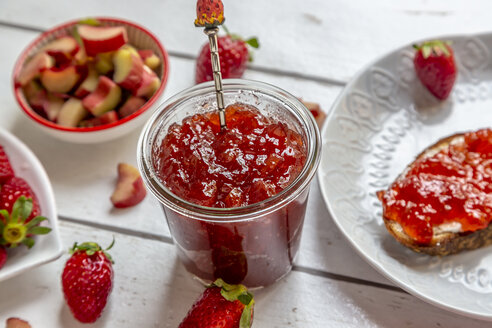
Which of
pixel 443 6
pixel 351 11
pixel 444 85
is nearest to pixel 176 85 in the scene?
pixel 351 11

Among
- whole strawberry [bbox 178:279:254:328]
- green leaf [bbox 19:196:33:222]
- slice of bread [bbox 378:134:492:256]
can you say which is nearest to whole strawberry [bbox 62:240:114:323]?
green leaf [bbox 19:196:33:222]

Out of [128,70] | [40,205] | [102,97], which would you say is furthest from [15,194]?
[128,70]

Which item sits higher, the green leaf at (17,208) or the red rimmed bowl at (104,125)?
the red rimmed bowl at (104,125)

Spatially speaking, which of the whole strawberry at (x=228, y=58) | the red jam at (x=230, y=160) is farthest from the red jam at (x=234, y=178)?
the whole strawberry at (x=228, y=58)

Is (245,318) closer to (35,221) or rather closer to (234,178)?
(234,178)

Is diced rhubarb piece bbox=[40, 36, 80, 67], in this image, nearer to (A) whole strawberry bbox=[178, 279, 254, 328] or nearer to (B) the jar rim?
(B) the jar rim

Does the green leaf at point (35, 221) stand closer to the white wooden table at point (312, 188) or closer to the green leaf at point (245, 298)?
the white wooden table at point (312, 188)

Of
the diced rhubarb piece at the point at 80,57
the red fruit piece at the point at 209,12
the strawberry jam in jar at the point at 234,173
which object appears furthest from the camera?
the diced rhubarb piece at the point at 80,57
